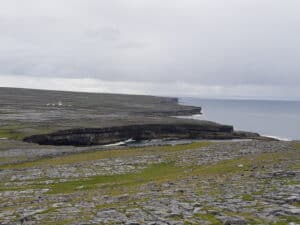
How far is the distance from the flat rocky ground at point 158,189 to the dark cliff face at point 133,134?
50702 mm

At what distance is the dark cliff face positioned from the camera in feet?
352

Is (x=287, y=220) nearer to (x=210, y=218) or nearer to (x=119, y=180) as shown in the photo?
(x=210, y=218)

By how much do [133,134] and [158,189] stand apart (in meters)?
95.7

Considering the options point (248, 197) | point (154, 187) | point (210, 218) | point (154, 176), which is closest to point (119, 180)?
point (154, 176)

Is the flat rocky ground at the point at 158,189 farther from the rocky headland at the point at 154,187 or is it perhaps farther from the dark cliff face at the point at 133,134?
the dark cliff face at the point at 133,134

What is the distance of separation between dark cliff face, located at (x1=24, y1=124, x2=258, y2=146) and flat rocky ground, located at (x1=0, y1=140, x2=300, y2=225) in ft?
166

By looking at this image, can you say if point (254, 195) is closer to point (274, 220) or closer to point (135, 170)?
point (274, 220)

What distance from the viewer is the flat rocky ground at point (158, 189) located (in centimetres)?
2238

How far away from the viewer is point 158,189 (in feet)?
102

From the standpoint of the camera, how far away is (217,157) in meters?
49.3

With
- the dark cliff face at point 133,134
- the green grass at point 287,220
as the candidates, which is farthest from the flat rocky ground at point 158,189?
Result: the dark cliff face at point 133,134

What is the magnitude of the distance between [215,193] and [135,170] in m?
18.6

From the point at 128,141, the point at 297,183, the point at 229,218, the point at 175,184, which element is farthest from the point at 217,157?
the point at 128,141

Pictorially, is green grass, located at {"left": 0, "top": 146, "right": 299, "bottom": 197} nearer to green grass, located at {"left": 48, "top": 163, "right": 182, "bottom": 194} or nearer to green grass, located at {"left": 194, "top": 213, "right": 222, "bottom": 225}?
green grass, located at {"left": 48, "top": 163, "right": 182, "bottom": 194}
